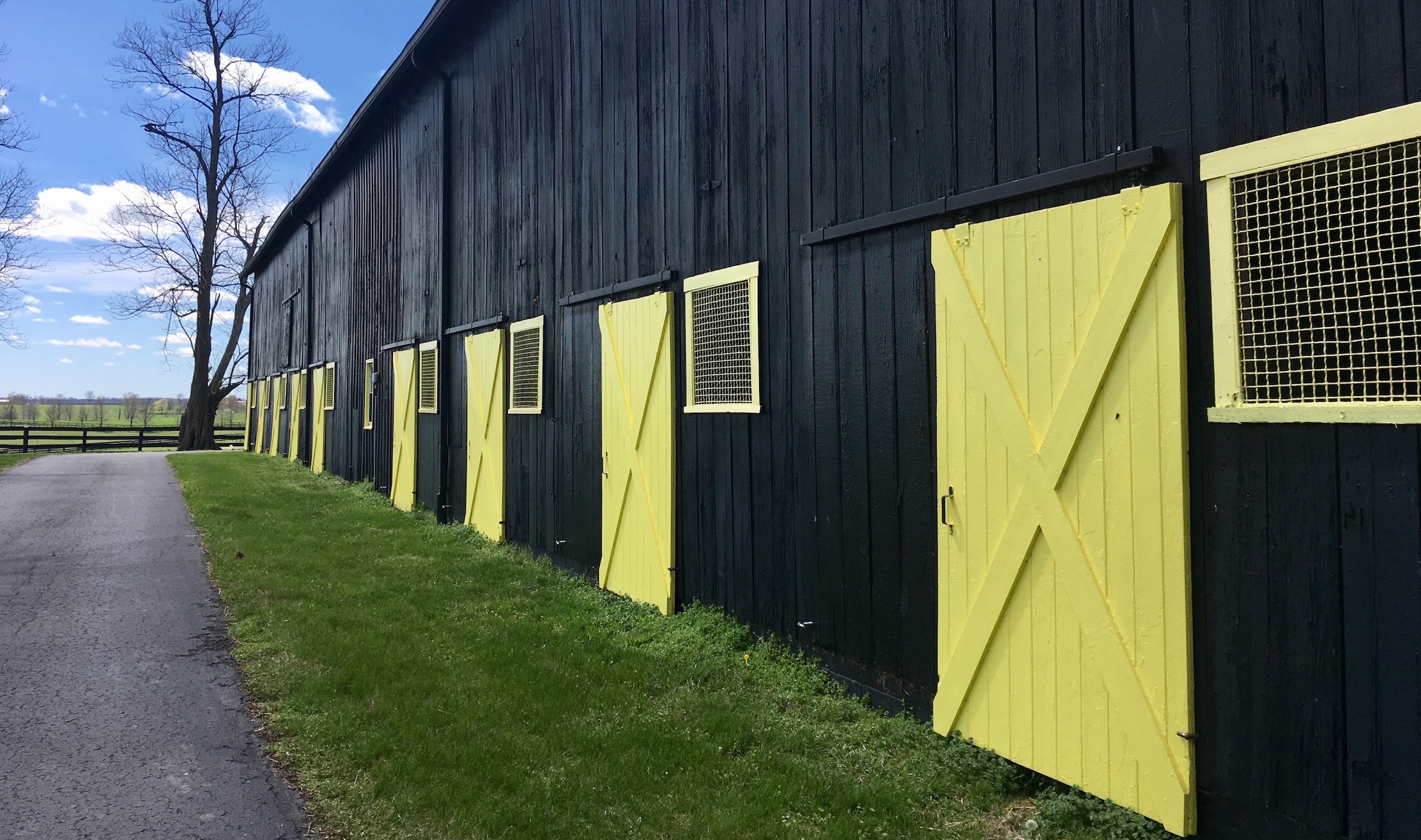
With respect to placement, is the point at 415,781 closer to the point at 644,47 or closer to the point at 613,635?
the point at 613,635

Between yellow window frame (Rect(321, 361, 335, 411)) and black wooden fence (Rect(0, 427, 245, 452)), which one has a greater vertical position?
yellow window frame (Rect(321, 361, 335, 411))

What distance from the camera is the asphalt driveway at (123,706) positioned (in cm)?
333

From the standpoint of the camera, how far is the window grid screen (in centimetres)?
876

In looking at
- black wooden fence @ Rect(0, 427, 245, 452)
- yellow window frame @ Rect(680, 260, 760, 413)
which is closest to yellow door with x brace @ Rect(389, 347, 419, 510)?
yellow window frame @ Rect(680, 260, 760, 413)

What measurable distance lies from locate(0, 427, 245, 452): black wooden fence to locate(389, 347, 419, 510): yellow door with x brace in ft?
79.6

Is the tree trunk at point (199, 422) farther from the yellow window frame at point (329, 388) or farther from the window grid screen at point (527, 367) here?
the window grid screen at point (527, 367)

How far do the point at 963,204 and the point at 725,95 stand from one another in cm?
246

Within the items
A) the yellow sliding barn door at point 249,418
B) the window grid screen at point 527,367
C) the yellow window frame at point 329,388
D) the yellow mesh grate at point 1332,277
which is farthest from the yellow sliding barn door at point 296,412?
the yellow mesh grate at point 1332,277

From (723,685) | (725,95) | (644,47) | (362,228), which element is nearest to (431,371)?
(362,228)

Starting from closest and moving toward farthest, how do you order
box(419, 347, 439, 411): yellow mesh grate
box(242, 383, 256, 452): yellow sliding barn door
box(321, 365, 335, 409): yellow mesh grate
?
box(419, 347, 439, 411): yellow mesh grate → box(321, 365, 335, 409): yellow mesh grate → box(242, 383, 256, 452): yellow sliding barn door

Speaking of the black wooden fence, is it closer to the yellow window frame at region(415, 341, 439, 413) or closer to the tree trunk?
the tree trunk

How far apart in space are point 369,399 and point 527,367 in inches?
302

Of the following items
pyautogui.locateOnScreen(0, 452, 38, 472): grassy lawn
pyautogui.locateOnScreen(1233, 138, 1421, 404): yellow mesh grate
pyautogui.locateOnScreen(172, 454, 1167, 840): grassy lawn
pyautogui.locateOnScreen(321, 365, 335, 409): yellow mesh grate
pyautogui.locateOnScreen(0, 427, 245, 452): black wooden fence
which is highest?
pyautogui.locateOnScreen(321, 365, 335, 409): yellow mesh grate

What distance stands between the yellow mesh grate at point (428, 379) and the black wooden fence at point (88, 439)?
1004 inches
